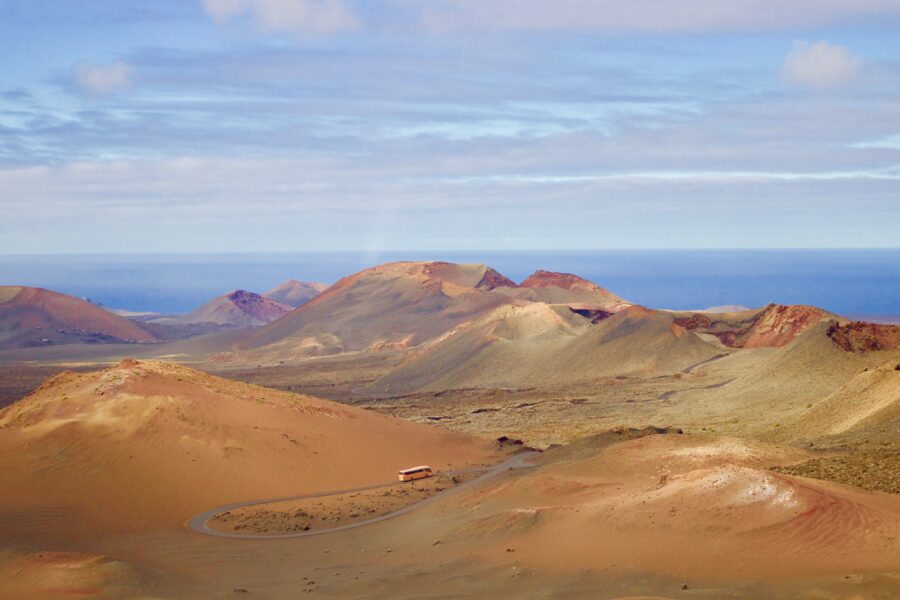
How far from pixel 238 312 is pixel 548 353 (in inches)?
3699

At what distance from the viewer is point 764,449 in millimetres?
28766

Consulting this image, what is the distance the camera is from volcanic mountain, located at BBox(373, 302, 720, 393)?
241 ft

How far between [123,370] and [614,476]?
2014 cm

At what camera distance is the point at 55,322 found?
131500mm

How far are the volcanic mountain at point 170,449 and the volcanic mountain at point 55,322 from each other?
298 ft

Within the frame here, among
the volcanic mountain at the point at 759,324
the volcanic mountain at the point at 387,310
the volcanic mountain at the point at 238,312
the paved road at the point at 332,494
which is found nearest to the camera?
the paved road at the point at 332,494

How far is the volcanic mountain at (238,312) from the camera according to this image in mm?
161500

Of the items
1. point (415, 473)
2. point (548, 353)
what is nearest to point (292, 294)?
point (548, 353)

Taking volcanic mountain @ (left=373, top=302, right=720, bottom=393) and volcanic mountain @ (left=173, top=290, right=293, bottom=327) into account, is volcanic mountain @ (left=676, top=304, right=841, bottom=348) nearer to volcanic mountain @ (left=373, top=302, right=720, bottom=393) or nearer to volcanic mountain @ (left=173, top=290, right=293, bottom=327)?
volcanic mountain @ (left=373, top=302, right=720, bottom=393)

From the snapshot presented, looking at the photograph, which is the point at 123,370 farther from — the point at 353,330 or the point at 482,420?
the point at 353,330

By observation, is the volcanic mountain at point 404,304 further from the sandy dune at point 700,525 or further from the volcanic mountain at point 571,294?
the sandy dune at point 700,525

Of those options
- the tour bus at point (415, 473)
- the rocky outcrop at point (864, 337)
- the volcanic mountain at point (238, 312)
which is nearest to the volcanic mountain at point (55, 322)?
the volcanic mountain at point (238, 312)

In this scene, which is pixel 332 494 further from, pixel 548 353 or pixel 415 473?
pixel 548 353

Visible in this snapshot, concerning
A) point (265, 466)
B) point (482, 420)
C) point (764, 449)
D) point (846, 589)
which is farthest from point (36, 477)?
point (482, 420)
